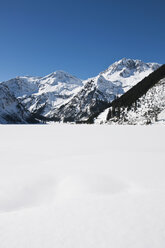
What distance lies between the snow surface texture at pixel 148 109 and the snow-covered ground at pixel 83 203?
2432 inches

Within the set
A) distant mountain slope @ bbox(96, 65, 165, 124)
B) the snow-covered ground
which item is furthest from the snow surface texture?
the snow-covered ground

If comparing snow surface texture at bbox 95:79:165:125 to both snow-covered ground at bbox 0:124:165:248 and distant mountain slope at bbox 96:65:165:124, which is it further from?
snow-covered ground at bbox 0:124:165:248

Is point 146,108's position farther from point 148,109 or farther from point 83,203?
point 83,203

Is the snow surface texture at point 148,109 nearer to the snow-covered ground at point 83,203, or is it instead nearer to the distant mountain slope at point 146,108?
the distant mountain slope at point 146,108

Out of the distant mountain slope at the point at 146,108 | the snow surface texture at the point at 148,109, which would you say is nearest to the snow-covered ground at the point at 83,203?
the snow surface texture at the point at 148,109

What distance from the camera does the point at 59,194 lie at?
162 inches

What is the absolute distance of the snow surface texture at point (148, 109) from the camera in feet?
214

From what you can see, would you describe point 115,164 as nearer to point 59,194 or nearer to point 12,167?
point 59,194

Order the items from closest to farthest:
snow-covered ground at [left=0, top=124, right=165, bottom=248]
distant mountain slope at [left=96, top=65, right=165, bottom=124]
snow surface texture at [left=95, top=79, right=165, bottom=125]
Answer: snow-covered ground at [left=0, top=124, right=165, bottom=248] → snow surface texture at [left=95, top=79, right=165, bottom=125] → distant mountain slope at [left=96, top=65, right=165, bottom=124]

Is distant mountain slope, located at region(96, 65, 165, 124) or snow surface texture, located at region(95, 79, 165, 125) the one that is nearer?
snow surface texture, located at region(95, 79, 165, 125)

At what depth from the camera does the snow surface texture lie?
214ft

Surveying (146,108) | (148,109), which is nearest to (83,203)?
(148,109)

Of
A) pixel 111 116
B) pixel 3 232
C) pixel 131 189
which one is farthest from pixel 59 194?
pixel 111 116

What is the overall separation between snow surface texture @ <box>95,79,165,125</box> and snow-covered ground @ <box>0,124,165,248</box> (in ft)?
203
